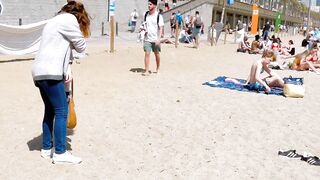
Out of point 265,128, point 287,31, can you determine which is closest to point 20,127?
point 265,128

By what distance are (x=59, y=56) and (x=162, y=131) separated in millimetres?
2078

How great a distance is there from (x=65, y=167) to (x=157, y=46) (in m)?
6.04

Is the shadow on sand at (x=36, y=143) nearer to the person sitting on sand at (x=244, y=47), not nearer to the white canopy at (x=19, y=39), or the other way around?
the white canopy at (x=19, y=39)

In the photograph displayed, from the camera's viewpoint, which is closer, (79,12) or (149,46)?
(79,12)

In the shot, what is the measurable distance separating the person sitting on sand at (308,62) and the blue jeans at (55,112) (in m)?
9.78

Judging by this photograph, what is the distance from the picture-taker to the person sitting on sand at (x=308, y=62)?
42.2 feet

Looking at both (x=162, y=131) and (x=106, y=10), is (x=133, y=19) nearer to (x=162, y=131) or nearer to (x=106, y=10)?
(x=106, y=10)

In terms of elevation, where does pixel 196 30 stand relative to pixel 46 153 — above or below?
above

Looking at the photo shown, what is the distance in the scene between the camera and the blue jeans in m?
4.12

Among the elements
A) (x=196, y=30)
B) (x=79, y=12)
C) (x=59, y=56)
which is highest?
(x=79, y=12)

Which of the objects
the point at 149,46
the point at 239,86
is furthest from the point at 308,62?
the point at 149,46

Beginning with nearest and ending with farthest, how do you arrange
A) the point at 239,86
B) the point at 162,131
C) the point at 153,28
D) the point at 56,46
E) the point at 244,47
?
the point at 56,46
the point at 162,131
the point at 239,86
the point at 153,28
the point at 244,47

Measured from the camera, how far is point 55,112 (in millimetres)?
4254

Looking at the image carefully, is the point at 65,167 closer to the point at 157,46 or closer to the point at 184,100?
the point at 184,100
